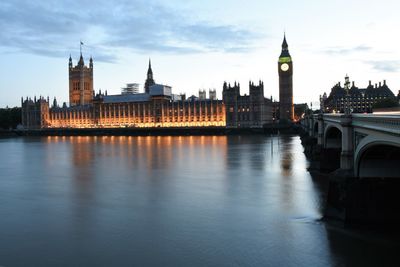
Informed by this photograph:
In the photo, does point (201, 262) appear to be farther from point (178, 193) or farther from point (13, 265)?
point (178, 193)

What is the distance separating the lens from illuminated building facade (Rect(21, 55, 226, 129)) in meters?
164

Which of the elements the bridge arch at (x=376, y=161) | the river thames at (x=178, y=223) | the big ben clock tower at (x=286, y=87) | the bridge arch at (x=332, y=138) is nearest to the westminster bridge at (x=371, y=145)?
the bridge arch at (x=376, y=161)

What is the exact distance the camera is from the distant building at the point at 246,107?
155250 millimetres

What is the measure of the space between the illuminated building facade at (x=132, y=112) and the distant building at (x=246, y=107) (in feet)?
11.0

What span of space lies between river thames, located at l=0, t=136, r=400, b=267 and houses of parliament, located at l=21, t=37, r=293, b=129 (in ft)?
371

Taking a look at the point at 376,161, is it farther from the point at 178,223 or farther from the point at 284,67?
the point at 284,67

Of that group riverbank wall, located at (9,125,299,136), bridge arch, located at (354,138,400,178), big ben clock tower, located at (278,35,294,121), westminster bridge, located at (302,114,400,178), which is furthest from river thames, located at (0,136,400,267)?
big ben clock tower, located at (278,35,294,121)

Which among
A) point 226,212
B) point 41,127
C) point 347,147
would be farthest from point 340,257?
point 41,127

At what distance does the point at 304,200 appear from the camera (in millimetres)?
29469

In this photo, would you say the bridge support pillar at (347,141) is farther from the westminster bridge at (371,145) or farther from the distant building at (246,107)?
the distant building at (246,107)

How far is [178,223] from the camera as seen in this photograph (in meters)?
24.4

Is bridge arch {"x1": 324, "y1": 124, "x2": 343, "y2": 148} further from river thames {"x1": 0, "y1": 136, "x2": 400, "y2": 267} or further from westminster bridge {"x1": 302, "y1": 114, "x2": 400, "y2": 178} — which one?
westminster bridge {"x1": 302, "y1": 114, "x2": 400, "y2": 178}

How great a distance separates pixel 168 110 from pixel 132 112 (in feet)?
52.2

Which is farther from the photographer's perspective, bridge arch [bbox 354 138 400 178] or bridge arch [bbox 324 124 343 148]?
bridge arch [bbox 324 124 343 148]
